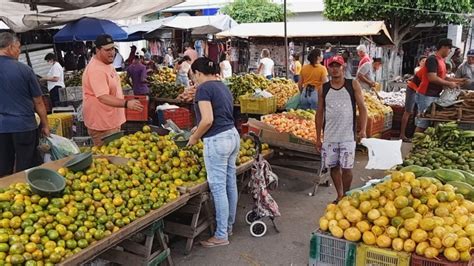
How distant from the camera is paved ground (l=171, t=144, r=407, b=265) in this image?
13.8 ft

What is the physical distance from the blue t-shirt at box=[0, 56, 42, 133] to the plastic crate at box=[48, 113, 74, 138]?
2.25m

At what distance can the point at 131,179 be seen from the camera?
3877 millimetres

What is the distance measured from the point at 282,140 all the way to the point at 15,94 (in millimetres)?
3354

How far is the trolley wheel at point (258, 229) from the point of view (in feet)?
15.3

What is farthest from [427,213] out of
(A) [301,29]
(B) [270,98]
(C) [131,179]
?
(A) [301,29]

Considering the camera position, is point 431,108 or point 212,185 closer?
point 212,185

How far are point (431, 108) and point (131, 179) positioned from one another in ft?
17.9

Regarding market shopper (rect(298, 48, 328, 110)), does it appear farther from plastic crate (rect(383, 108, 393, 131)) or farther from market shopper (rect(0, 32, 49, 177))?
market shopper (rect(0, 32, 49, 177))

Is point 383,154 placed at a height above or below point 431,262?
above

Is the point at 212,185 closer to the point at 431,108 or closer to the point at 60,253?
the point at 60,253

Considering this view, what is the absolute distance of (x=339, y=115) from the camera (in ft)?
15.6

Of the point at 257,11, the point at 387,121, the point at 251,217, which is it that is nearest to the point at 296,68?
the point at 387,121

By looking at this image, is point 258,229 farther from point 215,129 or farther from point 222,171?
point 215,129

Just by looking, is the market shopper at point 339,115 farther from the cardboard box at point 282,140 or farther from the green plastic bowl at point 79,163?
the green plastic bowl at point 79,163
